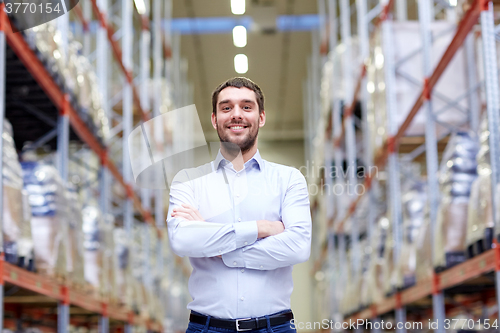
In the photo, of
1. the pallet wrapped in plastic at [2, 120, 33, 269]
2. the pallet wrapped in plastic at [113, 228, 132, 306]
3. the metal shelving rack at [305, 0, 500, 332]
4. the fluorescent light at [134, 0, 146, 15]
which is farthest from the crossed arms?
the fluorescent light at [134, 0, 146, 15]

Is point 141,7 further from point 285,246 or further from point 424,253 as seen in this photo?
point 285,246

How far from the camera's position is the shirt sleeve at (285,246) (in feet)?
7.31

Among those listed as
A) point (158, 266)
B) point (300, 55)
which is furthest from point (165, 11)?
point (158, 266)

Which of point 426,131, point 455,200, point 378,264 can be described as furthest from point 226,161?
point 378,264

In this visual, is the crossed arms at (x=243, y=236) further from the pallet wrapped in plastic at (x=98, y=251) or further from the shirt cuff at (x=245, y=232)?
the pallet wrapped in plastic at (x=98, y=251)

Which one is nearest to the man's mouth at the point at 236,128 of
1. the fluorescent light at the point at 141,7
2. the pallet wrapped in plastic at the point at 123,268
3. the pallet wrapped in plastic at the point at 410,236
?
the pallet wrapped in plastic at the point at 410,236

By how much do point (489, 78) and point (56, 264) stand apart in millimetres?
3231

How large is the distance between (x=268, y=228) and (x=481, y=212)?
2280 millimetres

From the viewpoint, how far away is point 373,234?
8.55 m

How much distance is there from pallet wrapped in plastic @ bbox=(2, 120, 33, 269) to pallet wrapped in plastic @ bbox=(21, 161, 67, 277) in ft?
1.06

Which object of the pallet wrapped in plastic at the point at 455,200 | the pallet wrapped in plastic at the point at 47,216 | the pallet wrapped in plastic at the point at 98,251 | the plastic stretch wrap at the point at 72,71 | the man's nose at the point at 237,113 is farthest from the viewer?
the pallet wrapped in plastic at the point at 98,251

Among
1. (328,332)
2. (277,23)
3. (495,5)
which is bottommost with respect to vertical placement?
(328,332)

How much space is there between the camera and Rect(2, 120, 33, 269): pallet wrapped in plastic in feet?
13.3

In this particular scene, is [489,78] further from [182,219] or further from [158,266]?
[158,266]
